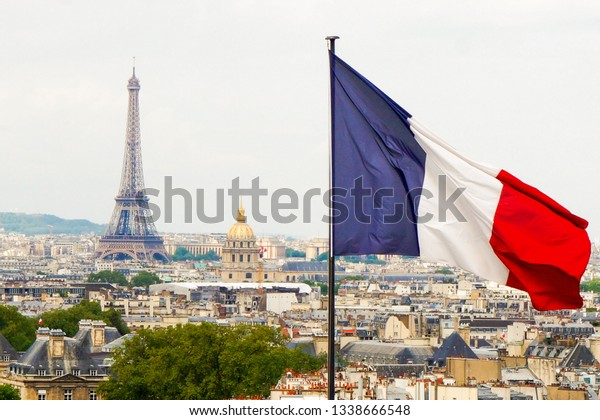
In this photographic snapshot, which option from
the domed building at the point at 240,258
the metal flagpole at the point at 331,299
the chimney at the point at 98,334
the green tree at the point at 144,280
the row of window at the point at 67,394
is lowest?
the row of window at the point at 67,394

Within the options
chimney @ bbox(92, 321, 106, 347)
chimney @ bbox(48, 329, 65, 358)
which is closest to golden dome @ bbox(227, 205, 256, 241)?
chimney @ bbox(92, 321, 106, 347)

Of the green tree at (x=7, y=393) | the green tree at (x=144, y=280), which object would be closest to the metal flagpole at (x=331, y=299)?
the green tree at (x=7, y=393)

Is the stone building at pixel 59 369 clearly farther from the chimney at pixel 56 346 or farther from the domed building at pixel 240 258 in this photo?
the domed building at pixel 240 258

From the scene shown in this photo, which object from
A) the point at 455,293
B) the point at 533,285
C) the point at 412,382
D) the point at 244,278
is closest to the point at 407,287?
the point at 455,293

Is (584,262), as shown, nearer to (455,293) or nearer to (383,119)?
(383,119)

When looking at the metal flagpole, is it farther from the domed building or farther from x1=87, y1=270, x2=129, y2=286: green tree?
the domed building

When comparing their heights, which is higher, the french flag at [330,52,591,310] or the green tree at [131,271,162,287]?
the green tree at [131,271,162,287]

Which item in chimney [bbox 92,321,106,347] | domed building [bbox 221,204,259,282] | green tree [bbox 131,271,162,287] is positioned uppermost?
domed building [bbox 221,204,259,282]

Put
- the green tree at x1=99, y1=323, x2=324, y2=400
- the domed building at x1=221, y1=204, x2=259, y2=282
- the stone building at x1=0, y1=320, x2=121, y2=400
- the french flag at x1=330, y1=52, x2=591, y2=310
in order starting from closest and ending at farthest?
1. the french flag at x1=330, y1=52, x2=591, y2=310
2. the green tree at x1=99, y1=323, x2=324, y2=400
3. the stone building at x1=0, y1=320, x2=121, y2=400
4. the domed building at x1=221, y1=204, x2=259, y2=282
